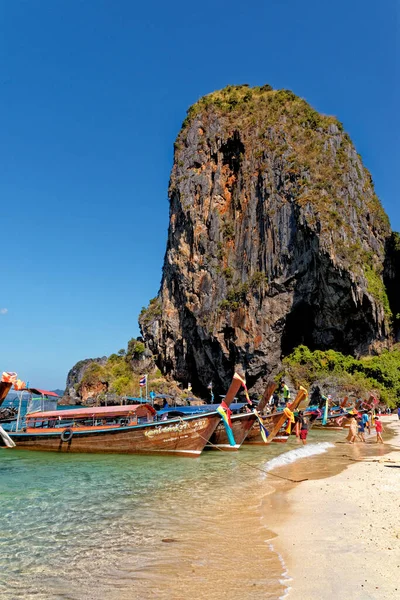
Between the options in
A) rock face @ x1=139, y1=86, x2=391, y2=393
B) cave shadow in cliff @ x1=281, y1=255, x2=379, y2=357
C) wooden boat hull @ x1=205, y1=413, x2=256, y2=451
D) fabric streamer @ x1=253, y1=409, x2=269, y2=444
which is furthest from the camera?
rock face @ x1=139, y1=86, x2=391, y2=393

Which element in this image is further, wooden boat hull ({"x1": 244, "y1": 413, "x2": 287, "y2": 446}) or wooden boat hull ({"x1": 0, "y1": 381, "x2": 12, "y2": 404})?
wooden boat hull ({"x1": 244, "y1": 413, "x2": 287, "y2": 446})

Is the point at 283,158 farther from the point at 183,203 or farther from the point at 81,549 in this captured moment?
the point at 81,549

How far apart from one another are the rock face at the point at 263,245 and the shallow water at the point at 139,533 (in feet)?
126

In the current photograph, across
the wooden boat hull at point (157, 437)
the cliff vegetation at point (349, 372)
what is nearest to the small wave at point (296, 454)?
the wooden boat hull at point (157, 437)

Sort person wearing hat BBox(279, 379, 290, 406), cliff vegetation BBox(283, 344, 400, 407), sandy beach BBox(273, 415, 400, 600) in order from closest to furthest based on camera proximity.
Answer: sandy beach BBox(273, 415, 400, 600) < person wearing hat BBox(279, 379, 290, 406) < cliff vegetation BBox(283, 344, 400, 407)

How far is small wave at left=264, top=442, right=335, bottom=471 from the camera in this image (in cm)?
1673

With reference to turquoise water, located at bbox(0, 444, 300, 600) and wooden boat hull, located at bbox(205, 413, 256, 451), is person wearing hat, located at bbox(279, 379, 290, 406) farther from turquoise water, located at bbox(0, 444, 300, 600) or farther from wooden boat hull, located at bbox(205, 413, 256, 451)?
turquoise water, located at bbox(0, 444, 300, 600)

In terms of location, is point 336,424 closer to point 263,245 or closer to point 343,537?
point 343,537

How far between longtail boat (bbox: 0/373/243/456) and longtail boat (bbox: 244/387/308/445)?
5.54 m

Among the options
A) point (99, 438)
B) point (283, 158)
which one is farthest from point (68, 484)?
point (283, 158)

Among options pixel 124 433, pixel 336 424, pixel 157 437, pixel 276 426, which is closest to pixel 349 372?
pixel 336 424

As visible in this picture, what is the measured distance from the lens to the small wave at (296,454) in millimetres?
16727

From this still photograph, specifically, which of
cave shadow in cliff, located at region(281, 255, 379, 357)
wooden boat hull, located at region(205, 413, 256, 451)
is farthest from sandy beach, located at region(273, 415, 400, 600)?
cave shadow in cliff, located at region(281, 255, 379, 357)

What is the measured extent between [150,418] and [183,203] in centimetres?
4991
